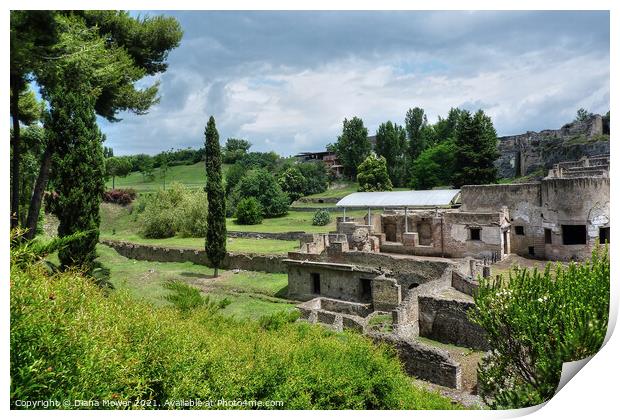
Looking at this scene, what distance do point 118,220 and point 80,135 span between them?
6.98 meters

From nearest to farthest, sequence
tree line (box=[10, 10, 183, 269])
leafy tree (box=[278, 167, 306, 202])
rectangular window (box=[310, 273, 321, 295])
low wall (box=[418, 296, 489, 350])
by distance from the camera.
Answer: tree line (box=[10, 10, 183, 269]) → low wall (box=[418, 296, 489, 350]) → rectangular window (box=[310, 273, 321, 295]) → leafy tree (box=[278, 167, 306, 202])

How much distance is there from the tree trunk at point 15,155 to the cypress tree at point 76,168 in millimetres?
594

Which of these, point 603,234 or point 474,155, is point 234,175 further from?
point 603,234

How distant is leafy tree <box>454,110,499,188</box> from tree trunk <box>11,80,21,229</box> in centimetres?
1117

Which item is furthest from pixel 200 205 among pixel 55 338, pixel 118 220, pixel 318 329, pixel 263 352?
pixel 55 338

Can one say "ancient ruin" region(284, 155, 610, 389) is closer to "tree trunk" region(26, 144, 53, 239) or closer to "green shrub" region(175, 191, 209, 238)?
"green shrub" region(175, 191, 209, 238)

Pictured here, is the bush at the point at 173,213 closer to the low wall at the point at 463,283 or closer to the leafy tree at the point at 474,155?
the low wall at the point at 463,283

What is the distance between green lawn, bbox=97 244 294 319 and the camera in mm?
12414

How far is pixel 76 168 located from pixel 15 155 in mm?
1192

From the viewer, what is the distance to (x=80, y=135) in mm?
8352

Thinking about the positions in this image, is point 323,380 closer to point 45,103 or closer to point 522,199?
point 45,103

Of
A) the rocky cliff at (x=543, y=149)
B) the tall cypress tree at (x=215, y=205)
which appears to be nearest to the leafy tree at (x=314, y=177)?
the tall cypress tree at (x=215, y=205)

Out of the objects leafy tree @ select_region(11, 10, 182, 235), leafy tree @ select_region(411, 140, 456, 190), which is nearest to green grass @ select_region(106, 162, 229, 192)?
leafy tree @ select_region(11, 10, 182, 235)

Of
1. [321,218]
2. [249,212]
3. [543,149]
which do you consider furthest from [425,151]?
[321,218]
